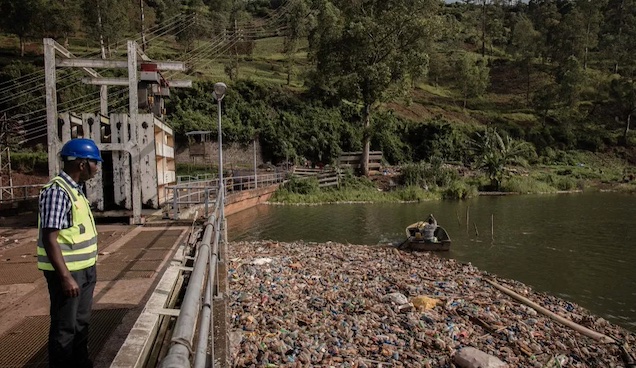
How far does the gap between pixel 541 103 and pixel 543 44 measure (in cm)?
2428

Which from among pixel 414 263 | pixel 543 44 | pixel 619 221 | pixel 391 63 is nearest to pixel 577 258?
pixel 414 263

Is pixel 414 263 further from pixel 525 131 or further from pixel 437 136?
pixel 525 131

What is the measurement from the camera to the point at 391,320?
304 inches

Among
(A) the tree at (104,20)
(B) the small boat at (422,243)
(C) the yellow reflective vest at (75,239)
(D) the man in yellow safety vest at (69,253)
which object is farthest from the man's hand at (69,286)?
(A) the tree at (104,20)

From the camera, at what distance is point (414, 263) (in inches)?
489

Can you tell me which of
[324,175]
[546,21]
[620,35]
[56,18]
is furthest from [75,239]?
[620,35]

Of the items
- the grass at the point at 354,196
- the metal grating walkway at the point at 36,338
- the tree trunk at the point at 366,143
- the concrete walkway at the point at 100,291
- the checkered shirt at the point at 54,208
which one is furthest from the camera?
the tree trunk at the point at 366,143

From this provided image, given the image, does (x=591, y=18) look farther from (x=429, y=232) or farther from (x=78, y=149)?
(x=78, y=149)

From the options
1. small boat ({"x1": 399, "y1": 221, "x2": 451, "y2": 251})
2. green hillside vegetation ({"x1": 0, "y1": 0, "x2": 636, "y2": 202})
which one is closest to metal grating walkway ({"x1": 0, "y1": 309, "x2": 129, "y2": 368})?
small boat ({"x1": 399, "y1": 221, "x2": 451, "y2": 251})

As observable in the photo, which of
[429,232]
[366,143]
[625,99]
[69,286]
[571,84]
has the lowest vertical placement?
[429,232]

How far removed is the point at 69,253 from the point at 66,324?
1.86ft

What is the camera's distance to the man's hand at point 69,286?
10.5 feet

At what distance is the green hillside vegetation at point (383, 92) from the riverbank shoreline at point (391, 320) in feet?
50.1

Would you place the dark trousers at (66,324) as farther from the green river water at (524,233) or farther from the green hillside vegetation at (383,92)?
the green hillside vegetation at (383,92)
